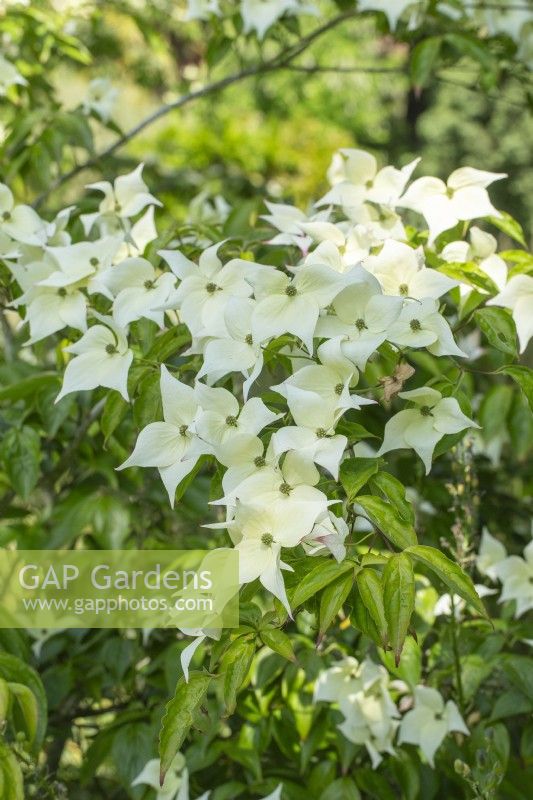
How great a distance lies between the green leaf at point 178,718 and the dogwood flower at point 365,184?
0.64 meters

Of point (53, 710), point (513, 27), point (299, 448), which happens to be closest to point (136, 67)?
point (513, 27)

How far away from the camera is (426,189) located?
3.98 feet

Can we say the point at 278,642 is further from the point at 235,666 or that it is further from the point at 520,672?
the point at 520,672

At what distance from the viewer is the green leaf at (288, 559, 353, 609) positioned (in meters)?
0.88

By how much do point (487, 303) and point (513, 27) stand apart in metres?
0.99

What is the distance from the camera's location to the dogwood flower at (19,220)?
1.25 metres

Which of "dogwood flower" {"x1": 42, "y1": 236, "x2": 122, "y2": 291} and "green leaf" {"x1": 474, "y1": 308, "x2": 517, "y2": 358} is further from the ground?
"dogwood flower" {"x1": 42, "y1": 236, "x2": 122, "y2": 291}

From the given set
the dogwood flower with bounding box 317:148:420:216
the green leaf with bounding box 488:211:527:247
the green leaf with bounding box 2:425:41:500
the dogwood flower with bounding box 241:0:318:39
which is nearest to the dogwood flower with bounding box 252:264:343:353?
the dogwood flower with bounding box 317:148:420:216

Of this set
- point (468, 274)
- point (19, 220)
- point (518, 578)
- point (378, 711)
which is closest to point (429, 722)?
point (378, 711)

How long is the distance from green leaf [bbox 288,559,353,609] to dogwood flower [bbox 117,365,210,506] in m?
0.17

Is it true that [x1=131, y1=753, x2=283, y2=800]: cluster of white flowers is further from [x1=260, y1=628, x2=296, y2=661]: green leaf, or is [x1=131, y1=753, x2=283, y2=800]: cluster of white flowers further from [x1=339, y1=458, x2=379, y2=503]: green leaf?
[x1=339, y1=458, x2=379, y2=503]: green leaf

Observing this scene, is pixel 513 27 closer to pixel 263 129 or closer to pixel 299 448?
pixel 299 448

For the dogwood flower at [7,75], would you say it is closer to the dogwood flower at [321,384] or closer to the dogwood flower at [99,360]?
the dogwood flower at [99,360]

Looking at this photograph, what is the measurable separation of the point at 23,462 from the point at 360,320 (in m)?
0.60
